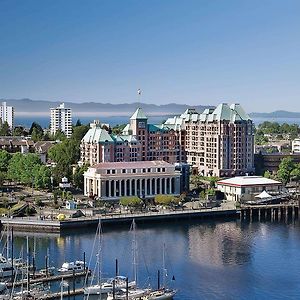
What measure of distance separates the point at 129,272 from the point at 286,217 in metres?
17.3

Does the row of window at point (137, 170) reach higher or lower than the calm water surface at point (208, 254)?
higher

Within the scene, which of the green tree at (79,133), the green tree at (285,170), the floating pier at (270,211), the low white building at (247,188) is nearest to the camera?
the floating pier at (270,211)

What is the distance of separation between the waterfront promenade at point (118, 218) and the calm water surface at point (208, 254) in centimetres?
86

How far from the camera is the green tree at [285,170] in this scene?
5016 centimetres

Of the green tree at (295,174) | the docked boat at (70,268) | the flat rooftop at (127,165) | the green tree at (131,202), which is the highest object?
the flat rooftop at (127,165)

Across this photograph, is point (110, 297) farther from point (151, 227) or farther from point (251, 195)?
point (251, 195)

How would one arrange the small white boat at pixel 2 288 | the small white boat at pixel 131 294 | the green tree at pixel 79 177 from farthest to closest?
the green tree at pixel 79 177
the small white boat at pixel 2 288
the small white boat at pixel 131 294

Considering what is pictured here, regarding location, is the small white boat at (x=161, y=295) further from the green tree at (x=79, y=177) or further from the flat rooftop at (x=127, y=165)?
the green tree at (x=79, y=177)

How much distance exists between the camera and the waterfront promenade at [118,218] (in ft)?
117

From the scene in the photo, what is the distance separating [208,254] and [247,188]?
14549 mm

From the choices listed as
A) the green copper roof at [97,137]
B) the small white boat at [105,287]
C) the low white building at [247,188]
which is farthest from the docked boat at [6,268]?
the green copper roof at [97,137]

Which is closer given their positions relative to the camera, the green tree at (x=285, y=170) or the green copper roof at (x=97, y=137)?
the green copper roof at (x=97, y=137)

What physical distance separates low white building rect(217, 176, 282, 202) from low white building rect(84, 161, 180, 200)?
3.20 m

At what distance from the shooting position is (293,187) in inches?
1928
